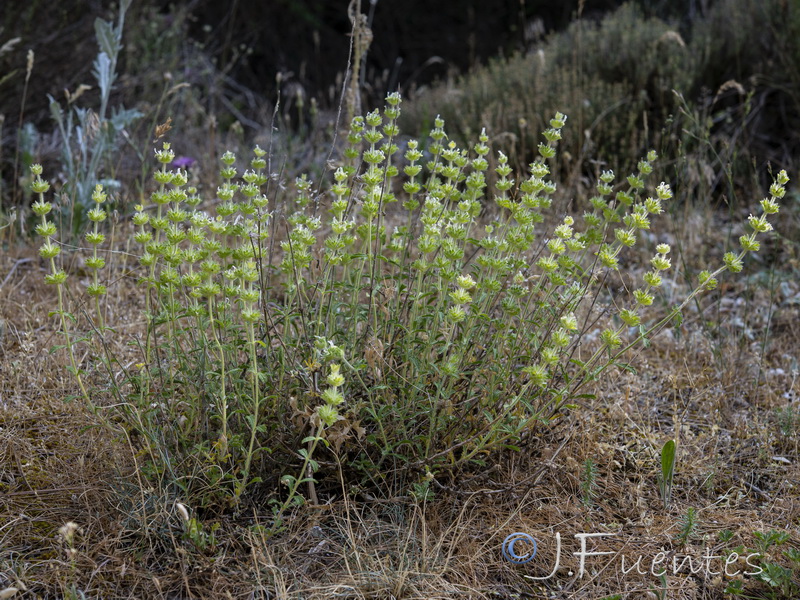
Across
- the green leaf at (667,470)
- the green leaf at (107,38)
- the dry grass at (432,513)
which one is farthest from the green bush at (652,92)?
the green leaf at (667,470)

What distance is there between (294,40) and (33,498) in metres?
8.21

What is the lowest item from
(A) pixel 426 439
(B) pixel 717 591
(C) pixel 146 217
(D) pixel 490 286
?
(B) pixel 717 591

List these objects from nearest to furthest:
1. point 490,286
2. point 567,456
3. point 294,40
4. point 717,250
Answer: point 490,286, point 567,456, point 717,250, point 294,40

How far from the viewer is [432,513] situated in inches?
78.0

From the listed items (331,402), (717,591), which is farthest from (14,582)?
(717,591)

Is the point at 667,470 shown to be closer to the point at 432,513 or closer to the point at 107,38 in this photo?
the point at 432,513

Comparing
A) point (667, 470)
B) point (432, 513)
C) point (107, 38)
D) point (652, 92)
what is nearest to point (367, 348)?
point (432, 513)

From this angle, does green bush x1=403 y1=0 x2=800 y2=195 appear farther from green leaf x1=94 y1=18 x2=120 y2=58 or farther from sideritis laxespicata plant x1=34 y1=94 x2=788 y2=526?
sideritis laxespicata plant x1=34 y1=94 x2=788 y2=526

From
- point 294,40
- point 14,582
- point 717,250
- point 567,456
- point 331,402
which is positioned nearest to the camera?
point 331,402

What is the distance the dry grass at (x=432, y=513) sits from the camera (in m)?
1.75

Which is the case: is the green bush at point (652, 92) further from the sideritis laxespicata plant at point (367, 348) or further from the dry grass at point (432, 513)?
the sideritis laxespicata plant at point (367, 348)

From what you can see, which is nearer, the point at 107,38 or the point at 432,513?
the point at 432,513

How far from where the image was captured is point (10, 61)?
175 inches

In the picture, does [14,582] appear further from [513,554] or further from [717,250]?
[717,250]
